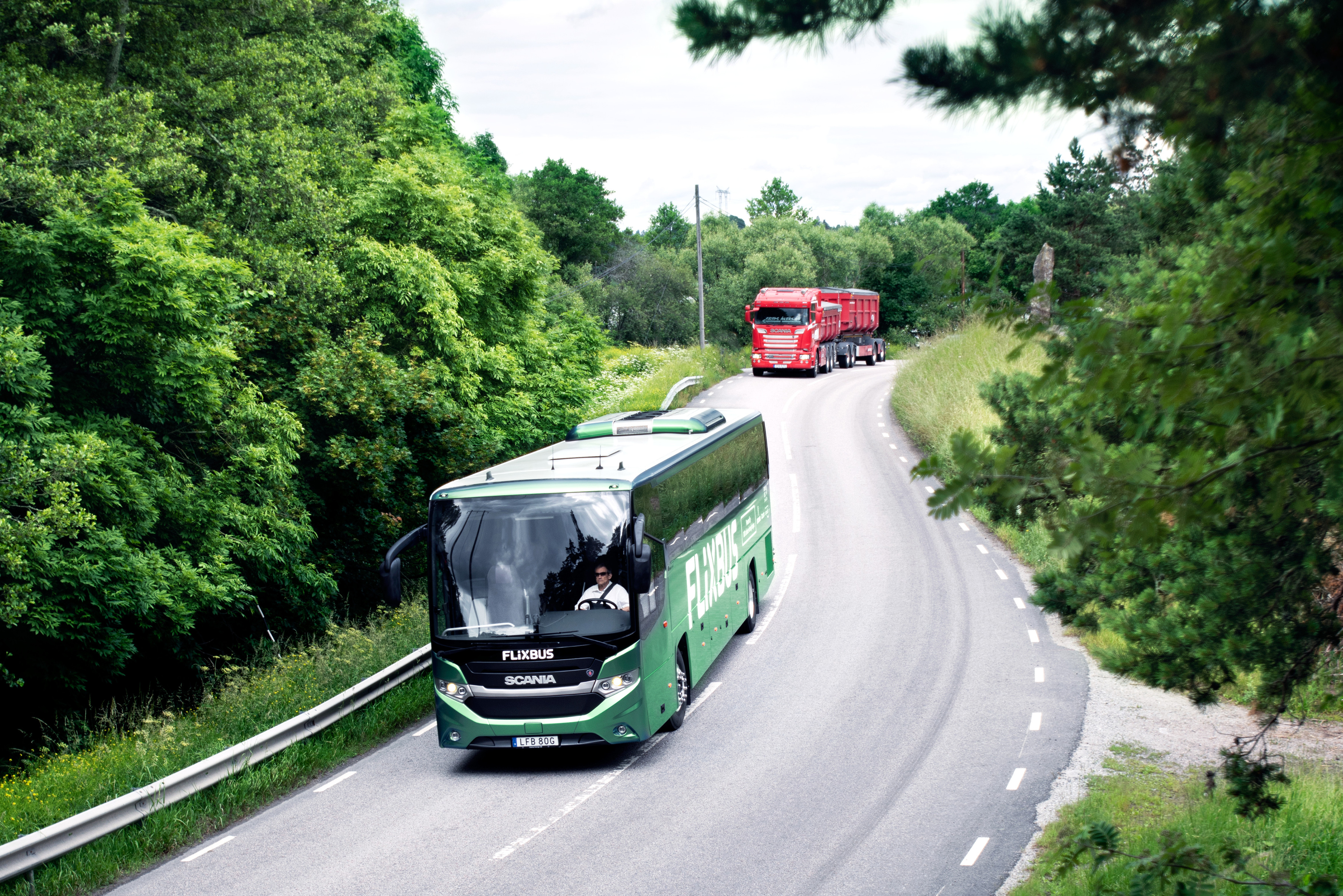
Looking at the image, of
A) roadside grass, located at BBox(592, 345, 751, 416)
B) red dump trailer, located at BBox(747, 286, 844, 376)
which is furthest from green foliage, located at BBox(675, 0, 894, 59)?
red dump trailer, located at BBox(747, 286, 844, 376)

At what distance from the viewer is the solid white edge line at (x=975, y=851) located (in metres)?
8.90

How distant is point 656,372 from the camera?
46.0 meters

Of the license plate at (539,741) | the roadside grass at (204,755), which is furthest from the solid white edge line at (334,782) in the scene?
the license plate at (539,741)

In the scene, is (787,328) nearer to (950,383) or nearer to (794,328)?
(794,328)

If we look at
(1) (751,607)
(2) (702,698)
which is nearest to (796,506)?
(1) (751,607)

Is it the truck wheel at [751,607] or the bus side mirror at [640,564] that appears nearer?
the bus side mirror at [640,564]

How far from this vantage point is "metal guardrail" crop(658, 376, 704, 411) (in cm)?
3628

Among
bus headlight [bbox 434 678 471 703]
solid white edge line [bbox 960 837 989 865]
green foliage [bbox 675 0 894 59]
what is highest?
green foliage [bbox 675 0 894 59]

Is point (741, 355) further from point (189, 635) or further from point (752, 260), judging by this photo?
point (189, 635)

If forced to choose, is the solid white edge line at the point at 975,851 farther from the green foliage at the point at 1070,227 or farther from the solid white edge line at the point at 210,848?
the green foliage at the point at 1070,227

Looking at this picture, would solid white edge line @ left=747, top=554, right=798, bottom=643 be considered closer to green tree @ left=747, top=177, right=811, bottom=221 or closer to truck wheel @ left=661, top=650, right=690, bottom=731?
truck wheel @ left=661, top=650, right=690, bottom=731

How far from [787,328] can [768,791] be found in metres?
36.9

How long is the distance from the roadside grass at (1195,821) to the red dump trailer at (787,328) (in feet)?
119

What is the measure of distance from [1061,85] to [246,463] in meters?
15.7
